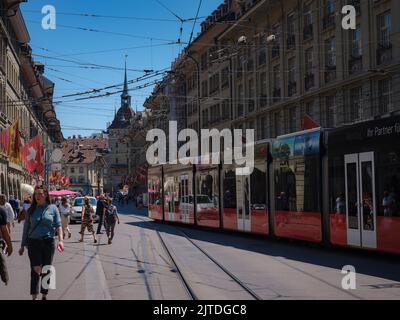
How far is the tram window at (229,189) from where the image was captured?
77.0 feet

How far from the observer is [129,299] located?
9797mm

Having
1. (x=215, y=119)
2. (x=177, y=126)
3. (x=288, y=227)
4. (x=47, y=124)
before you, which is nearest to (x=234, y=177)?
(x=288, y=227)

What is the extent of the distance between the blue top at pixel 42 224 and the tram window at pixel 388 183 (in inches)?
311

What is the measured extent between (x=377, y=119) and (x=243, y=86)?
34097 millimetres

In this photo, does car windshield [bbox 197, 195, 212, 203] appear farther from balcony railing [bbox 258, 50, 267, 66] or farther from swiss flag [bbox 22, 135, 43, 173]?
balcony railing [bbox 258, 50, 267, 66]

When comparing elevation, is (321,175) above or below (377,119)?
below

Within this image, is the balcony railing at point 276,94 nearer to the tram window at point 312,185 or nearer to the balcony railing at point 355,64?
the balcony railing at point 355,64

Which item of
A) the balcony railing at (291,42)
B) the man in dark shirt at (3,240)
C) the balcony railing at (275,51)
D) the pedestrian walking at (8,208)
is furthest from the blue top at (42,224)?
the balcony railing at (275,51)

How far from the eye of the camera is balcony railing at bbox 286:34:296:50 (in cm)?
3982

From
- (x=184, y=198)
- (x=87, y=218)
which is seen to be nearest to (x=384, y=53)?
(x=184, y=198)

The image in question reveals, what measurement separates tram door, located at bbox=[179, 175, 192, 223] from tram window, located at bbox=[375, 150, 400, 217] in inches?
569

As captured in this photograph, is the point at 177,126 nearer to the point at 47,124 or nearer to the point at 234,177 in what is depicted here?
the point at 47,124

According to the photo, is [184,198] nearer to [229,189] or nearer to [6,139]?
[229,189]

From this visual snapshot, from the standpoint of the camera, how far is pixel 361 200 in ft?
50.6
